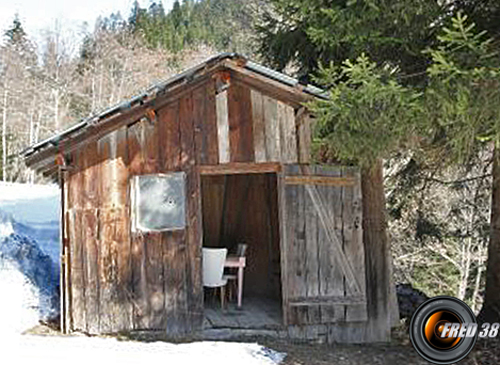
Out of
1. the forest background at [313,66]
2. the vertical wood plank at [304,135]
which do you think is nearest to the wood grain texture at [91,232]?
the vertical wood plank at [304,135]

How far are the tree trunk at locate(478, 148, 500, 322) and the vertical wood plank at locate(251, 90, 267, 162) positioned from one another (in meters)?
2.71

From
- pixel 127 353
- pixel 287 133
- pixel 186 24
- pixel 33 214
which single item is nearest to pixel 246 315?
pixel 127 353

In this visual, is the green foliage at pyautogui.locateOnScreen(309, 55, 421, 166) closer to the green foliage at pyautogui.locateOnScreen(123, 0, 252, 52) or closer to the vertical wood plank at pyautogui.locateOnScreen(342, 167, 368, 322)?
the vertical wood plank at pyautogui.locateOnScreen(342, 167, 368, 322)

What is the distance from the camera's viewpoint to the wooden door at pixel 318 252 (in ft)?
19.4

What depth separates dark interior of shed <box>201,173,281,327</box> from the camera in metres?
8.77

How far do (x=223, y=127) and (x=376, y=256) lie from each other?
8.45 ft

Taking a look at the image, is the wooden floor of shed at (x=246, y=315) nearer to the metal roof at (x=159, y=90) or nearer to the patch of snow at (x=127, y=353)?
the patch of snow at (x=127, y=353)

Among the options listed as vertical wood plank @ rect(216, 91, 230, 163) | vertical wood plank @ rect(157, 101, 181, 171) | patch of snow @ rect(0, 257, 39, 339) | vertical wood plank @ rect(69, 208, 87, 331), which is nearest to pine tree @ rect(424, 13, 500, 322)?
vertical wood plank @ rect(216, 91, 230, 163)

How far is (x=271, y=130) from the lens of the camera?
5.98 meters

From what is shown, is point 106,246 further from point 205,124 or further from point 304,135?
point 304,135

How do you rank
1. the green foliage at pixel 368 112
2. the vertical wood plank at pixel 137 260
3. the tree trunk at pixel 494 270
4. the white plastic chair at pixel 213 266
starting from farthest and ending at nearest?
the white plastic chair at pixel 213 266 → the vertical wood plank at pixel 137 260 → the tree trunk at pixel 494 270 → the green foliage at pixel 368 112

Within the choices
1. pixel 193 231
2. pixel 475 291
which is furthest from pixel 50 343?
pixel 475 291

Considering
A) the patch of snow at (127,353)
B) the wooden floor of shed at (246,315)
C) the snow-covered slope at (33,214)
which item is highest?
the snow-covered slope at (33,214)

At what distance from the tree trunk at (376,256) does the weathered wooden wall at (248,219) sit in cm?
275
